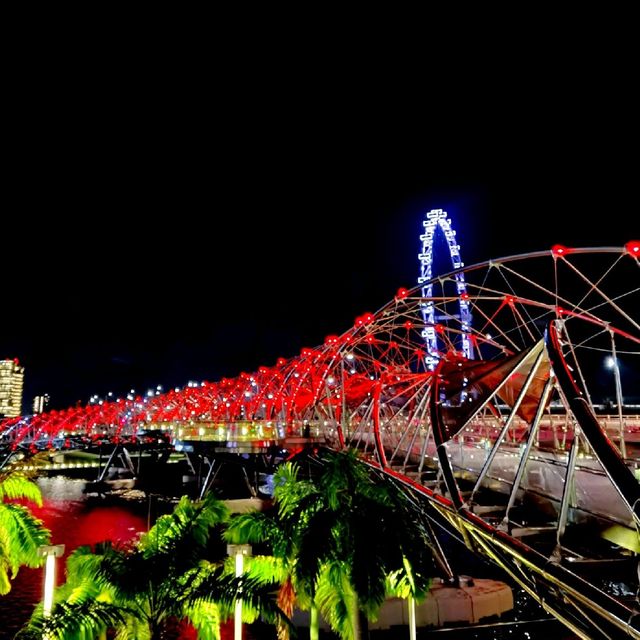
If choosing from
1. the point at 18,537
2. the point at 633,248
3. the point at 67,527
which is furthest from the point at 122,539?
the point at 633,248

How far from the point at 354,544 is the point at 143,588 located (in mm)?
3680

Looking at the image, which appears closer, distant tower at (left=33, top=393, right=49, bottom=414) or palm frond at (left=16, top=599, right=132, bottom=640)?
palm frond at (left=16, top=599, right=132, bottom=640)

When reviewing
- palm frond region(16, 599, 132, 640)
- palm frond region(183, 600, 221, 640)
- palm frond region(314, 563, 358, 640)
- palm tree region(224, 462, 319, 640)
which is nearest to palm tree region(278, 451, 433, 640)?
palm frond region(314, 563, 358, 640)

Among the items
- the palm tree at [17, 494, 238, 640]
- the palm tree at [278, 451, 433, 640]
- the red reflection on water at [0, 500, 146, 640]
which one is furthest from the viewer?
the red reflection on water at [0, 500, 146, 640]

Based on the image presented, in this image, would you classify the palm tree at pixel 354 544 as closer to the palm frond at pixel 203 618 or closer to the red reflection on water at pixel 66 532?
the palm frond at pixel 203 618

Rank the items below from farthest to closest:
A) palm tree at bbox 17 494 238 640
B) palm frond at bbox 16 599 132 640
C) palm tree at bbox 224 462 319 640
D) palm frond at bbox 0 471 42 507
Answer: palm frond at bbox 0 471 42 507 < palm tree at bbox 224 462 319 640 < palm tree at bbox 17 494 238 640 < palm frond at bbox 16 599 132 640

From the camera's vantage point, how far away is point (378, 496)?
9.82 meters

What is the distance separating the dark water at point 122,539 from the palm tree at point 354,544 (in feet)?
29.8

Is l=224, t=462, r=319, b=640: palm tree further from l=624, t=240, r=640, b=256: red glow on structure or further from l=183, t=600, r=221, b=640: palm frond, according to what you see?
l=624, t=240, r=640, b=256: red glow on structure

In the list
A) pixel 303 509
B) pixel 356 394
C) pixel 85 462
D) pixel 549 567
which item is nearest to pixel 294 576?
pixel 303 509

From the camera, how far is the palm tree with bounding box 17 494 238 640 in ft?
27.3

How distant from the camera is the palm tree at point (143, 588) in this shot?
8.34 metres

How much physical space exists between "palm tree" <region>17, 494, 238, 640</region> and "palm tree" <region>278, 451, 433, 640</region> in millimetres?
1709

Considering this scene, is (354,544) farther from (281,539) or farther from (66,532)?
(66,532)
